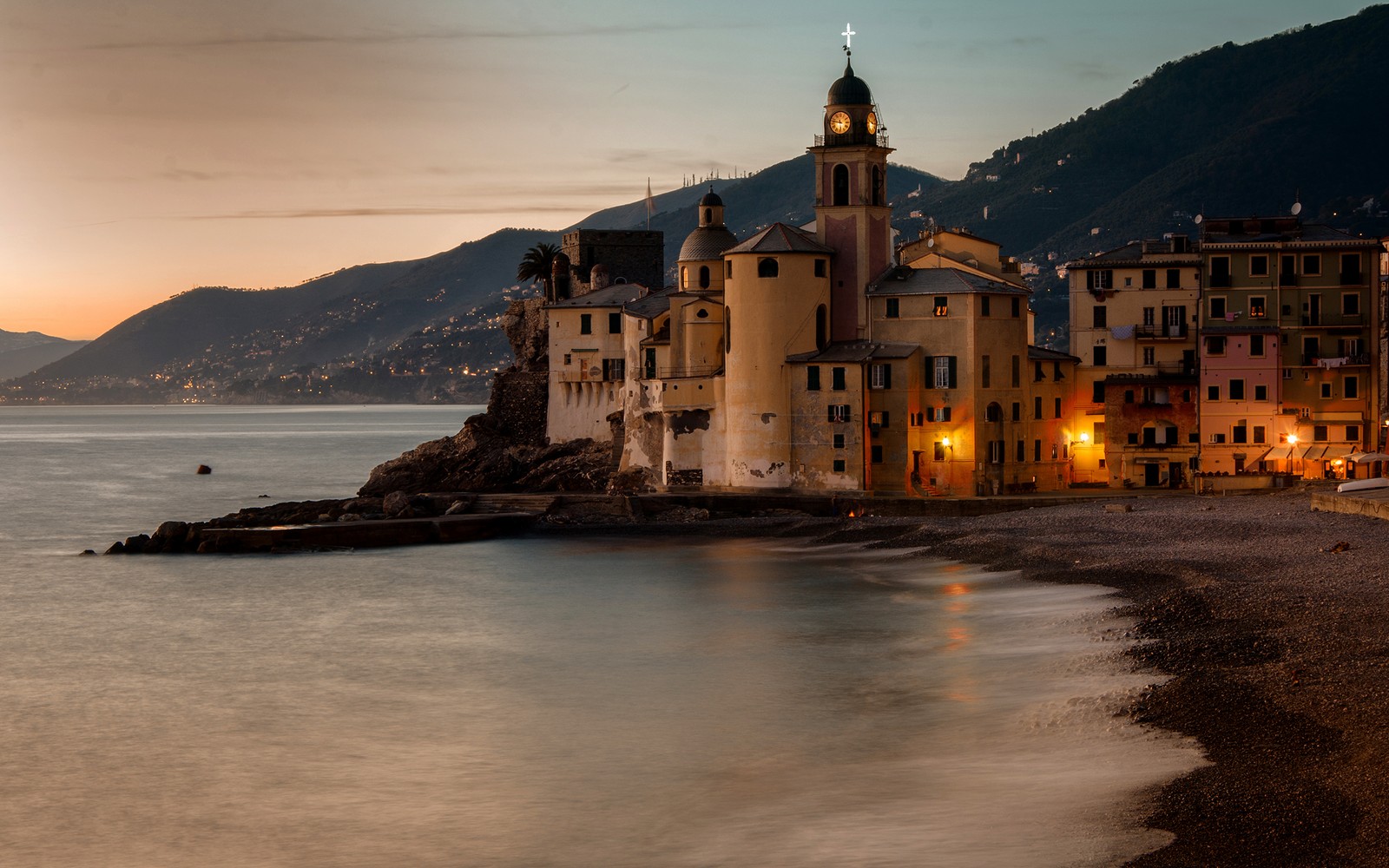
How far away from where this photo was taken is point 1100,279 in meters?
68.2

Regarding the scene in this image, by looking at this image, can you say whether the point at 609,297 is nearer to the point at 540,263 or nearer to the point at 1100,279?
the point at 540,263

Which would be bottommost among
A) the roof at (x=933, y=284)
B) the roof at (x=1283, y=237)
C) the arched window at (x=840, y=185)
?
the roof at (x=933, y=284)

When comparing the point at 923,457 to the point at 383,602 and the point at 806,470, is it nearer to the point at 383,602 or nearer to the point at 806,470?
the point at 806,470

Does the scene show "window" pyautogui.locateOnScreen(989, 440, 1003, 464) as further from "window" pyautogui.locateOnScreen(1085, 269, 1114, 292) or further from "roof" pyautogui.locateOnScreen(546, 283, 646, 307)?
"roof" pyautogui.locateOnScreen(546, 283, 646, 307)

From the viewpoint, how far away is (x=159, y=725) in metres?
33.7

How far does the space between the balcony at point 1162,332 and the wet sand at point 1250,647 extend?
11.4m

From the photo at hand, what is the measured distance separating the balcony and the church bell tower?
11145 millimetres

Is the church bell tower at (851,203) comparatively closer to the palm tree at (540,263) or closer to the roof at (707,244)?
the roof at (707,244)

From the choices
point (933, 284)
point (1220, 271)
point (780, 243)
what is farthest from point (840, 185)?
point (1220, 271)

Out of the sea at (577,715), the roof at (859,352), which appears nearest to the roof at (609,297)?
the roof at (859,352)

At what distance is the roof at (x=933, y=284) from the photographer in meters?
62.6

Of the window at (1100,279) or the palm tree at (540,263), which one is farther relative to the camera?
the palm tree at (540,263)

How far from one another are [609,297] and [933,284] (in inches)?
945

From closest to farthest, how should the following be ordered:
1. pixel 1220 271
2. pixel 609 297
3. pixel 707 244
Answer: pixel 1220 271 → pixel 707 244 → pixel 609 297
